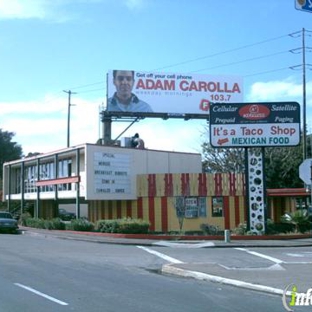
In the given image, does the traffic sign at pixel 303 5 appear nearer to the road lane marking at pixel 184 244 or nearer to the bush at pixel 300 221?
the road lane marking at pixel 184 244

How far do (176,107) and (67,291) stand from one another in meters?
38.7

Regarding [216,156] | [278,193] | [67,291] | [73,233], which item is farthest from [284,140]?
[216,156]

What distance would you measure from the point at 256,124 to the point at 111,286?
19100mm

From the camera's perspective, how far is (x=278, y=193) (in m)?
38.7

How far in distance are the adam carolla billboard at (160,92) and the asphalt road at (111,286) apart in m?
28.1

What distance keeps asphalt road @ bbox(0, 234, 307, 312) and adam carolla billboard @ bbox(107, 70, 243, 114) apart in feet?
92.0

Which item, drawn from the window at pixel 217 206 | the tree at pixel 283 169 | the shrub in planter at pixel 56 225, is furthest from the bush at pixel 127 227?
the tree at pixel 283 169

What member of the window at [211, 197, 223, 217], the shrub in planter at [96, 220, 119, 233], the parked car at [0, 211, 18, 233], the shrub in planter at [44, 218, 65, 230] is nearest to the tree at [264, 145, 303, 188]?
the window at [211, 197, 223, 217]

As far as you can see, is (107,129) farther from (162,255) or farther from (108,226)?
(162,255)

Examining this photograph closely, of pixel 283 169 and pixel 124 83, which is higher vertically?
pixel 124 83

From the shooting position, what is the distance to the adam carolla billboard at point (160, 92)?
47625mm

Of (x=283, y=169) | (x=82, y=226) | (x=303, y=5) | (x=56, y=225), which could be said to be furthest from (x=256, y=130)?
(x=283, y=169)

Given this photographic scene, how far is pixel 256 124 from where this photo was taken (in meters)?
29.5

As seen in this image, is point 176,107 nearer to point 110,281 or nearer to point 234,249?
point 234,249
